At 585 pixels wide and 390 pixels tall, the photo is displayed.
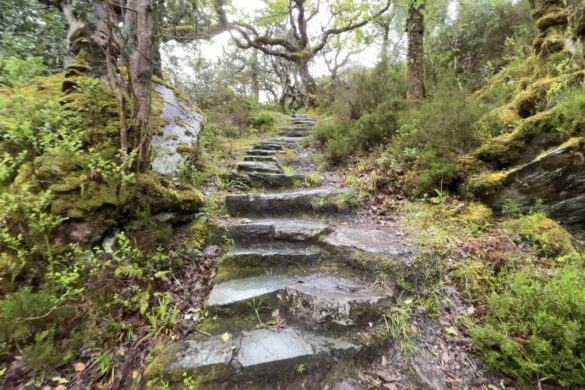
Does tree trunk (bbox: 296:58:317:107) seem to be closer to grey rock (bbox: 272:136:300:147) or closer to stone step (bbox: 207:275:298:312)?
grey rock (bbox: 272:136:300:147)

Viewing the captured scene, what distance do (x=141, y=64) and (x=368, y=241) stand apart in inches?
133

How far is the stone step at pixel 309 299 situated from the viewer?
2.32 metres

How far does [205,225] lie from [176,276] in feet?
2.50

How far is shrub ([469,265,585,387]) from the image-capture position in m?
1.83

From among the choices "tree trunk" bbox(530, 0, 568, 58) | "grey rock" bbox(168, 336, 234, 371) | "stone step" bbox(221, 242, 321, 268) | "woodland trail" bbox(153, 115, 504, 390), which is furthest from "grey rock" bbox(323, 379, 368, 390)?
"tree trunk" bbox(530, 0, 568, 58)

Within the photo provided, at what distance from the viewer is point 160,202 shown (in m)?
3.03

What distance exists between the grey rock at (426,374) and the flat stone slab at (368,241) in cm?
100

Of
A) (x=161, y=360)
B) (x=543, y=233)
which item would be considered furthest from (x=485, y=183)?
(x=161, y=360)

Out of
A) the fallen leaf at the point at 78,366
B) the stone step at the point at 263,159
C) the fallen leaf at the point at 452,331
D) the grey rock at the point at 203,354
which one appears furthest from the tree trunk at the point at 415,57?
the fallen leaf at the point at 78,366

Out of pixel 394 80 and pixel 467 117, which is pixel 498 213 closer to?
pixel 467 117

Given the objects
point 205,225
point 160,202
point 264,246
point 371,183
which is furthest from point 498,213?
point 160,202

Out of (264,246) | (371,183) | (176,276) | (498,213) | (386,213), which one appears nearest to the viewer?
(176,276)

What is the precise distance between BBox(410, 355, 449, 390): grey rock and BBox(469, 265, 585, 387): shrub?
16.8 inches

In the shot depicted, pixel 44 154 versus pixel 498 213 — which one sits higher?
pixel 44 154
